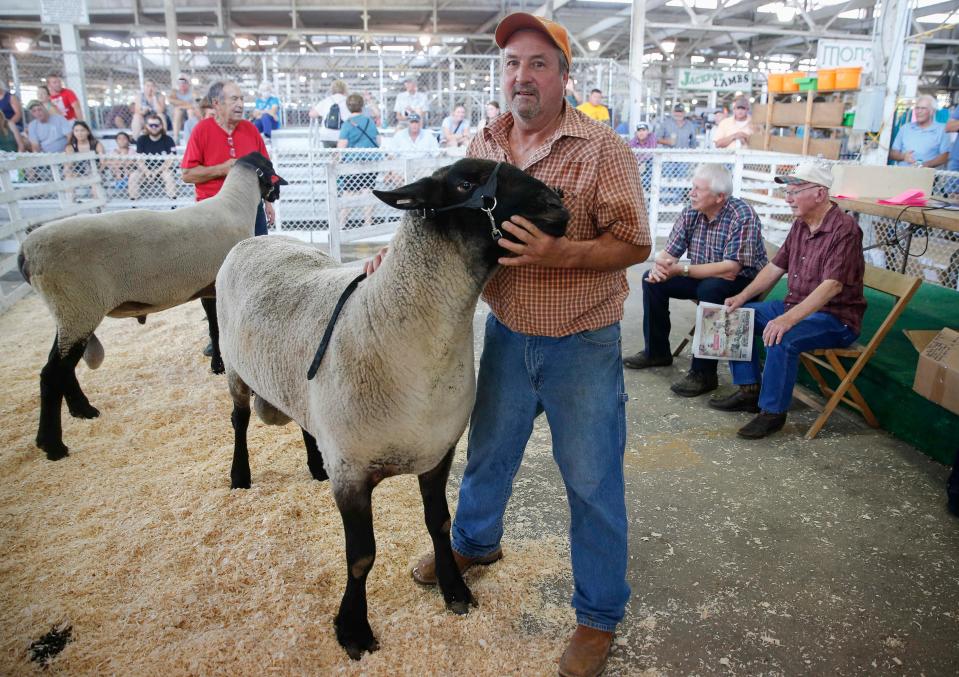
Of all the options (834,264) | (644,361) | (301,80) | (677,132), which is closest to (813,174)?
(834,264)

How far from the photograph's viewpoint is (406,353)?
2303 millimetres

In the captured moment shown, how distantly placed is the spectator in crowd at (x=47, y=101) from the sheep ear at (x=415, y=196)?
10968 millimetres

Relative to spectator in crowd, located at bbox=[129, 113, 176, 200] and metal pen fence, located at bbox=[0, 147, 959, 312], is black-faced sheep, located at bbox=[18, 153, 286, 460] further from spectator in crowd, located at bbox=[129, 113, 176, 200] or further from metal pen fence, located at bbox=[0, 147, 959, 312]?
spectator in crowd, located at bbox=[129, 113, 176, 200]

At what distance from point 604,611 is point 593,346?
39.6 inches

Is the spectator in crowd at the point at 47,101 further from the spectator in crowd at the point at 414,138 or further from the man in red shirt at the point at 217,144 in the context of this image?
the man in red shirt at the point at 217,144

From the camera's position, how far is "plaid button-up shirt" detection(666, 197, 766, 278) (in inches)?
198

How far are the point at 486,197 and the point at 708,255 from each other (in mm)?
3677

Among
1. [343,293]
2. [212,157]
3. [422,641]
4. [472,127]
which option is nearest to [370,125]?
[472,127]

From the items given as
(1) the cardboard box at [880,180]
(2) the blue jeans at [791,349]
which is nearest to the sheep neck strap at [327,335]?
(2) the blue jeans at [791,349]

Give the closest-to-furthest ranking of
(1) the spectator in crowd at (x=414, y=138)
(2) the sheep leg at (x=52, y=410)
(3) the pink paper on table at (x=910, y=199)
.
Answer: (2) the sheep leg at (x=52, y=410) < (3) the pink paper on table at (x=910, y=199) < (1) the spectator in crowd at (x=414, y=138)

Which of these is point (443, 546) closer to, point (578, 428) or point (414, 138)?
point (578, 428)

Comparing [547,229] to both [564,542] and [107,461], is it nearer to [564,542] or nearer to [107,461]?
[564,542]

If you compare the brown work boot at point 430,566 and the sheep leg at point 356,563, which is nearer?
the sheep leg at point 356,563

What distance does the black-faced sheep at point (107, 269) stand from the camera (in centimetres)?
405
